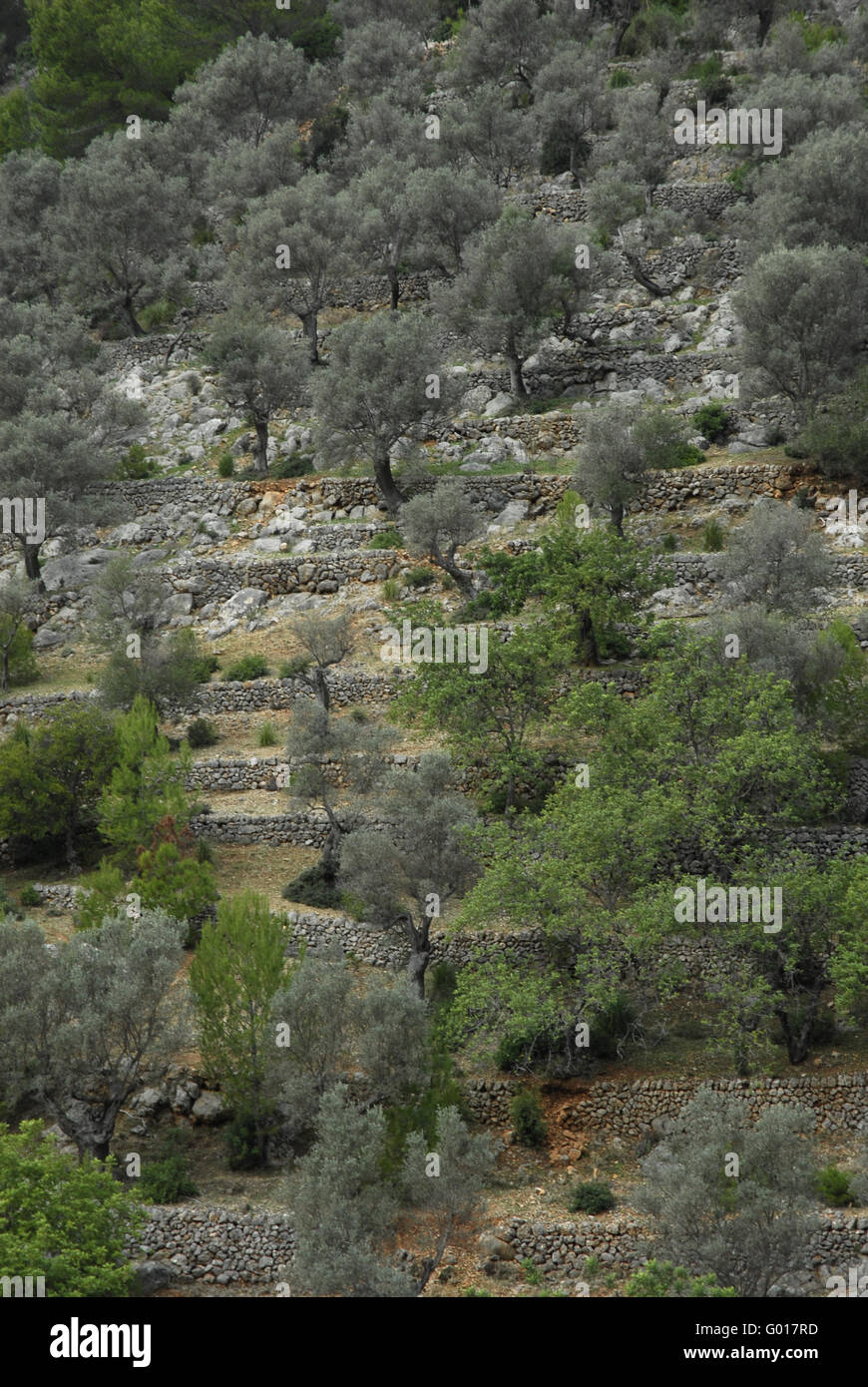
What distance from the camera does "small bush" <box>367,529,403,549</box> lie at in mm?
45031

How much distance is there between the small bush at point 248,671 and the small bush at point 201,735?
2.41 m

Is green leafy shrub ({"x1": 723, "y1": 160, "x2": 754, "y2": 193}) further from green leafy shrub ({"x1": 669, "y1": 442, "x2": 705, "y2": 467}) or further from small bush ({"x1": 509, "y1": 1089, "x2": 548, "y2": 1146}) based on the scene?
small bush ({"x1": 509, "y1": 1089, "x2": 548, "y2": 1146})

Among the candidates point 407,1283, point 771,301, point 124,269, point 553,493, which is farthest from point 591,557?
point 124,269

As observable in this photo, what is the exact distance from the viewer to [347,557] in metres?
44.8

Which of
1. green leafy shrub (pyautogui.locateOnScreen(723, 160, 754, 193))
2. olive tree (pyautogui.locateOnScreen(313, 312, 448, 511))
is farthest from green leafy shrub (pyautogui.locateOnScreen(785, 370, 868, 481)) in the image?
green leafy shrub (pyautogui.locateOnScreen(723, 160, 754, 193))

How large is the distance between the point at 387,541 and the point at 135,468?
40.4 ft

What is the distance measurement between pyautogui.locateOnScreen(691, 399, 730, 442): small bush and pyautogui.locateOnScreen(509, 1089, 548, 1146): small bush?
85.3ft

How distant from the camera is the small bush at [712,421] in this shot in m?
47.3

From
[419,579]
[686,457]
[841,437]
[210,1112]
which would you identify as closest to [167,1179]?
[210,1112]

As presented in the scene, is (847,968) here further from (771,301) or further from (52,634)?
(52,634)

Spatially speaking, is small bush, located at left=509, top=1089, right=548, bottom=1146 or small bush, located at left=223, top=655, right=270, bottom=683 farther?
small bush, located at left=223, top=655, right=270, bottom=683

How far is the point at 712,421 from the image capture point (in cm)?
4741

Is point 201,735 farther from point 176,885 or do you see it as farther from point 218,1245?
point 218,1245

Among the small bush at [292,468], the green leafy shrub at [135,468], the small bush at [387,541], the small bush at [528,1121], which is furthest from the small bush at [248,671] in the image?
the small bush at [528,1121]
